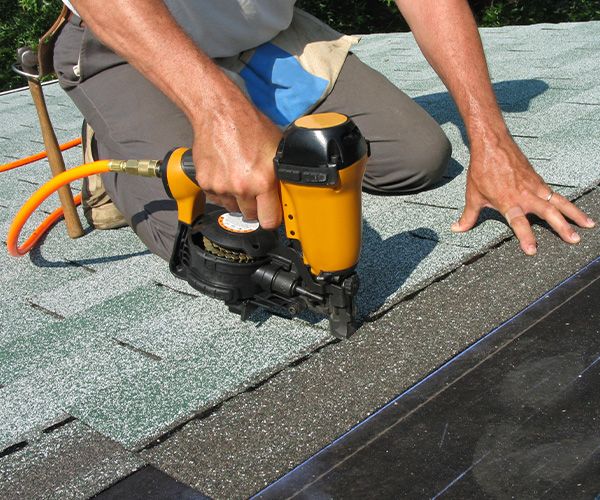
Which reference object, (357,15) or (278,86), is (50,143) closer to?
(278,86)

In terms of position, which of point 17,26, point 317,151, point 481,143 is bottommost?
point 17,26

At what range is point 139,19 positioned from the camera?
1.62 metres

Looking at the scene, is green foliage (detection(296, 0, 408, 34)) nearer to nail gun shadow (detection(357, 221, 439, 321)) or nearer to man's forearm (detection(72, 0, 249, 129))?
nail gun shadow (detection(357, 221, 439, 321))

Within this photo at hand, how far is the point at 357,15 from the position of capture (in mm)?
7840

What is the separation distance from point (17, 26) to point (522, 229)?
677 cm

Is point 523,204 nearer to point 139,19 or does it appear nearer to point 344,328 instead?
point 344,328

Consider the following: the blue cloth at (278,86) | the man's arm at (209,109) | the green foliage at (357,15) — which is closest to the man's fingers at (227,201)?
the man's arm at (209,109)

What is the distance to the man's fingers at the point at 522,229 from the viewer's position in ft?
6.52

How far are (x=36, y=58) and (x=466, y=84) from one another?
1.31 m

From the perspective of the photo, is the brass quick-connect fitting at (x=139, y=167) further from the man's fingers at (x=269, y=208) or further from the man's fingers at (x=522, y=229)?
the man's fingers at (x=522, y=229)

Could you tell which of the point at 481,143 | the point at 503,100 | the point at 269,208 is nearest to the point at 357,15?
the point at 503,100

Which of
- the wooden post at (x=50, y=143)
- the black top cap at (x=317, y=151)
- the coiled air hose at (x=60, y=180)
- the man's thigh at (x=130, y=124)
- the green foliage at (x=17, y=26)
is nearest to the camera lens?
the black top cap at (x=317, y=151)

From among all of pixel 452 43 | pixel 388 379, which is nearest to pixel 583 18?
pixel 452 43

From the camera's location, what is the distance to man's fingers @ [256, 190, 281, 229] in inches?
61.0
